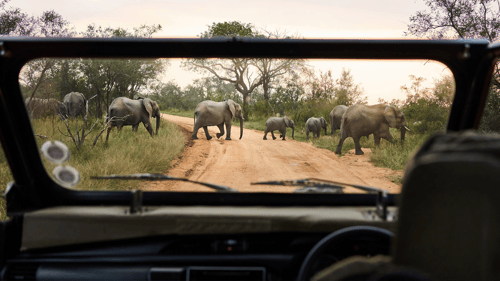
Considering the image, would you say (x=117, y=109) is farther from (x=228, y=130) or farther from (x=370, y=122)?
(x=370, y=122)

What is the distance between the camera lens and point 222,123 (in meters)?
2.25

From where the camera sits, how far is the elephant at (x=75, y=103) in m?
2.19

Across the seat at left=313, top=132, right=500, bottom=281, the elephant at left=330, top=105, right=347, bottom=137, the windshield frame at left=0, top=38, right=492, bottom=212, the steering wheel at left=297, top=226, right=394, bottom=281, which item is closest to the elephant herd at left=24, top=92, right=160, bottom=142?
the windshield frame at left=0, top=38, right=492, bottom=212

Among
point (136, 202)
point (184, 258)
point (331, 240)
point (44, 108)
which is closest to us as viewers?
point (331, 240)

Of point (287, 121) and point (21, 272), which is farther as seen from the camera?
point (287, 121)

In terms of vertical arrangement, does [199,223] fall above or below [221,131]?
below

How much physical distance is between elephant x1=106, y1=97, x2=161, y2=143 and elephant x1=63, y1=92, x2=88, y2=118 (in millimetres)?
188

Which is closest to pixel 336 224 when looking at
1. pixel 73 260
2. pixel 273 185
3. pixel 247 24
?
pixel 273 185

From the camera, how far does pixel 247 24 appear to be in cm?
2025

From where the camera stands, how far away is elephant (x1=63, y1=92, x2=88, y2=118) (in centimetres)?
219

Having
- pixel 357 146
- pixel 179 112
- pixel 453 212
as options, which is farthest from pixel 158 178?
pixel 453 212

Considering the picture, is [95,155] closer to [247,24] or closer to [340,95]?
[340,95]

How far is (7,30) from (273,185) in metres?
17.3

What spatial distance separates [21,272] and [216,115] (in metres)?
1.32
